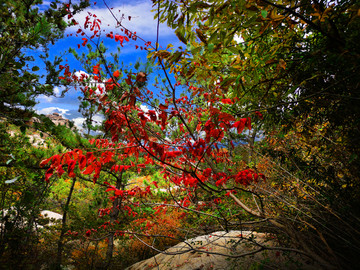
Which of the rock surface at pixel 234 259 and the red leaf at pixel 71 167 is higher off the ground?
the red leaf at pixel 71 167

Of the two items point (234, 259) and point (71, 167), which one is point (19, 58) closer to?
point (71, 167)

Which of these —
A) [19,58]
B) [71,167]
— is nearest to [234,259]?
[71,167]

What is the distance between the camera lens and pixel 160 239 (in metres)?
6.24

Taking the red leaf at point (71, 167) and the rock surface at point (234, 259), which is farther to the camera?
the rock surface at point (234, 259)

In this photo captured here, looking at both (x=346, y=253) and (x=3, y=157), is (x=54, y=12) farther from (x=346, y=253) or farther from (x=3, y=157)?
(x=346, y=253)

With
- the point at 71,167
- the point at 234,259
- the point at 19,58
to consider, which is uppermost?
the point at 19,58

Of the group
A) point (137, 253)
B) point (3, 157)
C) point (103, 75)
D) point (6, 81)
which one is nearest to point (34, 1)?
point (6, 81)

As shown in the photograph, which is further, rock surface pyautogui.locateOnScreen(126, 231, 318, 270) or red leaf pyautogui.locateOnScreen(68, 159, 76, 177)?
rock surface pyautogui.locateOnScreen(126, 231, 318, 270)

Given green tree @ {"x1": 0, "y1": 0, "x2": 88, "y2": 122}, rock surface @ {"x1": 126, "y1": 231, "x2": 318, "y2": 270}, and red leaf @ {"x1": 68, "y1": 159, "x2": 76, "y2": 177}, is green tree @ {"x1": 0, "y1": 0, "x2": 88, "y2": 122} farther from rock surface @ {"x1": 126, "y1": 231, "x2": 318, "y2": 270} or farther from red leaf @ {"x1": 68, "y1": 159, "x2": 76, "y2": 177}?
rock surface @ {"x1": 126, "y1": 231, "x2": 318, "y2": 270}

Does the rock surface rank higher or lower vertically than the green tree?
lower

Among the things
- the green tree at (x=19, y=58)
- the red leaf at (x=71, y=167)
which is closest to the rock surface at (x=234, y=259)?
the red leaf at (x=71, y=167)

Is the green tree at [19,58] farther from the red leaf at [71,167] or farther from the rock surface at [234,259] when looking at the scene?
the rock surface at [234,259]

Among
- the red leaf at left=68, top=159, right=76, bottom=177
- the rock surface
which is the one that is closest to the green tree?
the red leaf at left=68, top=159, right=76, bottom=177

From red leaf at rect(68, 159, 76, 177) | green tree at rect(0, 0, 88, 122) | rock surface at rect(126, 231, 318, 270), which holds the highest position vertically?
green tree at rect(0, 0, 88, 122)
